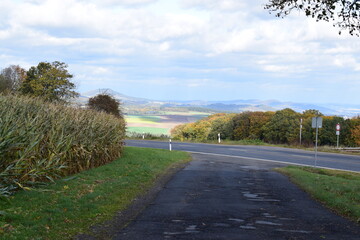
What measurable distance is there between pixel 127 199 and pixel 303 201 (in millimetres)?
5105

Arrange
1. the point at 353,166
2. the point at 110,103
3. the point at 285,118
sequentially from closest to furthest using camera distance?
the point at 353,166, the point at 110,103, the point at 285,118

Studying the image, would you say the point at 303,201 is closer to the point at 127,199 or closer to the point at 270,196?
the point at 270,196

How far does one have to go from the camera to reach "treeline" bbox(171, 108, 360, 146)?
46.4 metres

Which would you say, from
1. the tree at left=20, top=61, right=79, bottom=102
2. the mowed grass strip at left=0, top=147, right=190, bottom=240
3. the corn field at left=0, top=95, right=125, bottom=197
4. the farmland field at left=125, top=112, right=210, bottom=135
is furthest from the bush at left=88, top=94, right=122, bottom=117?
the farmland field at left=125, top=112, right=210, bottom=135

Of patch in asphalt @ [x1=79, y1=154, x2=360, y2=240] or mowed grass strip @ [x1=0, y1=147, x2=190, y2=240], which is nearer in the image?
mowed grass strip @ [x1=0, y1=147, x2=190, y2=240]

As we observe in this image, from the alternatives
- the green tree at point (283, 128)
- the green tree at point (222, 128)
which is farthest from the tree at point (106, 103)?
the green tree at point (222, 128)

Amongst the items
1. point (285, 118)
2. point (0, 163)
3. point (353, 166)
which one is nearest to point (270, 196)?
point (0, 163)

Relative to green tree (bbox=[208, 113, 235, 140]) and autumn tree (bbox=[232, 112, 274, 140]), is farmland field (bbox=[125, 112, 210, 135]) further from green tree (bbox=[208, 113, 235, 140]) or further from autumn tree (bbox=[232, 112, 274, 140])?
autumn tree (bbox=[232, 112, 274, 140])

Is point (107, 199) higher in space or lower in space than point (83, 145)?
lower

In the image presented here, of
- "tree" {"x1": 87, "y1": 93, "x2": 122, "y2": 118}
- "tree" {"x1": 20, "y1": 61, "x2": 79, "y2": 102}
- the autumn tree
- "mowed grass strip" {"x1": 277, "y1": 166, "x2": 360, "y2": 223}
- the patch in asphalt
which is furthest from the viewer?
the autumn tree

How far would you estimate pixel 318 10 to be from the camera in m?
12.0

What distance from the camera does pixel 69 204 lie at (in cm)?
1050

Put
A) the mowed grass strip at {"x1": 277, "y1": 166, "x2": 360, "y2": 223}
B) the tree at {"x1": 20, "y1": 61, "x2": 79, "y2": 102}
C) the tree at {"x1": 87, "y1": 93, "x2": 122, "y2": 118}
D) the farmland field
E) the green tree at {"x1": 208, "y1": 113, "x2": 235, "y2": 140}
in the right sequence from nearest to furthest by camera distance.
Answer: the mowed grass strip at {"x1": 277, "y1": 166, "x2": 360, "y2": 223} → the tree at {"x1": 87, "y1": 93, "x2": 122, "y2": 118} → the tree at {"x1": 20, "y1": 61, "x2": 79, "y2": 102} → the green tree at {"x1": 208, "y1": 113, "x2": 235, "y2": 140} → the farmland field

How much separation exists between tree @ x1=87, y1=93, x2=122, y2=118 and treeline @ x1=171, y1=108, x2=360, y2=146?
21.8 m
